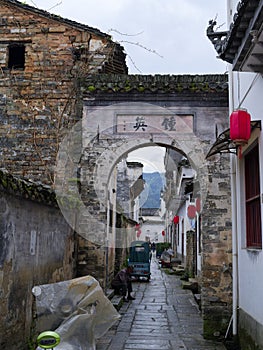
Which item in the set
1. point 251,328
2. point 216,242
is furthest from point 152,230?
point 251,328

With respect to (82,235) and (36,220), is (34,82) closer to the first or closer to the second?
(82,235)

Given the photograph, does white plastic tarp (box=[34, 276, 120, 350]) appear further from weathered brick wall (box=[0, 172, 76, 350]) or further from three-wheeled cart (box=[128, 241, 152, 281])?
three-wheeled cart (box=[128, 241, 152, 281])

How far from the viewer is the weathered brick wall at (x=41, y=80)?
399 inches

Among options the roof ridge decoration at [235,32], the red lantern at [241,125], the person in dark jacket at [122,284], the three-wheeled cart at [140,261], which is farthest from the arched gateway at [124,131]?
the three-wheeled cart at [140,261]

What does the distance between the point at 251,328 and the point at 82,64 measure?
754 cm

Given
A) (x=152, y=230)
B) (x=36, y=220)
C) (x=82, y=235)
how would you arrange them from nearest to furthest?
(x=36, y=220)
(x=82, y=235)
(x=152, y=230)

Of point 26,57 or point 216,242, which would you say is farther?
point 26,57

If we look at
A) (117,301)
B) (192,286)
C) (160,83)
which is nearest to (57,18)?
(160,83)

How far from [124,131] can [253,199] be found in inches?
177

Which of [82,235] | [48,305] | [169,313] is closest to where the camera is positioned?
[48,305]

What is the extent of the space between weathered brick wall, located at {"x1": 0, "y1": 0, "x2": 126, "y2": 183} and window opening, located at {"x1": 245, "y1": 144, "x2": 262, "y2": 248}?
5059 mm

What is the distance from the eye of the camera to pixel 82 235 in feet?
31.3

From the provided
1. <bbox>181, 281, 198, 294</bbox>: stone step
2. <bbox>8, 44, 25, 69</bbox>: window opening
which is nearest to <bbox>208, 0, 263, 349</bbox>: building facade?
<bbox>8, 44, 25, 69</bbox>: window opening

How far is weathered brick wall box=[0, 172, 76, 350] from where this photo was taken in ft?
16.9
